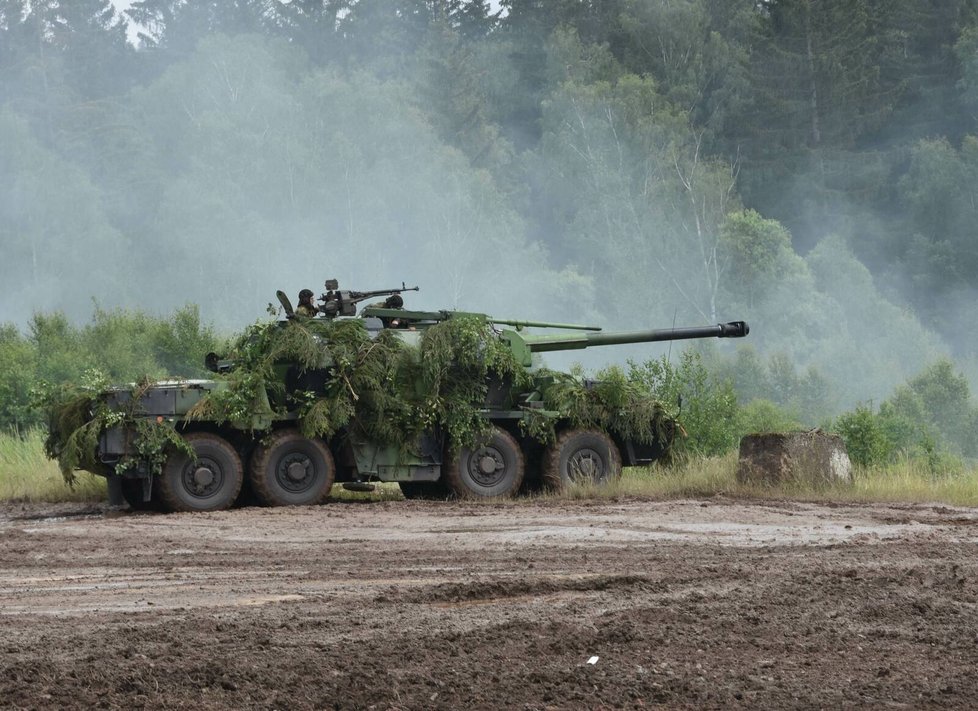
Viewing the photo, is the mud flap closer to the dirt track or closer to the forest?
the dirt track

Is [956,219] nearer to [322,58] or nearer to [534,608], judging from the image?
[322,58]

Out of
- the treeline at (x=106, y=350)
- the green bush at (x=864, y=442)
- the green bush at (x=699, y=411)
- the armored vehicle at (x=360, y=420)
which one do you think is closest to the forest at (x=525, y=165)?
the treeline at (x=106, y=350)

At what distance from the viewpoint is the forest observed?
5600cm

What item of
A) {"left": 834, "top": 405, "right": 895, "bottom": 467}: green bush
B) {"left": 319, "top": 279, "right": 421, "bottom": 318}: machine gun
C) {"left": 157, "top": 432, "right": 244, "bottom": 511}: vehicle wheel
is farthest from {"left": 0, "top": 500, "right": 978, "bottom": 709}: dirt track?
{"left": 834, "top": 405, "right": 895, "bottom": 467}: green bush

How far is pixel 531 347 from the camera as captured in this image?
19.1 m

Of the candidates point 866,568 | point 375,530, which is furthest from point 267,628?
point 375,530

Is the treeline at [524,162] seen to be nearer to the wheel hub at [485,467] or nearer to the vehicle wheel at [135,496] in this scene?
the wheel hub at [485,467]

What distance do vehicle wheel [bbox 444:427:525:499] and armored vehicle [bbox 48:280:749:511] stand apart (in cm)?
2

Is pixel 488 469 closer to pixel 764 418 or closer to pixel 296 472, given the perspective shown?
pixel 296 472

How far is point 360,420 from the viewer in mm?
17328

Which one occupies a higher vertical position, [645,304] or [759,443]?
[645,304]

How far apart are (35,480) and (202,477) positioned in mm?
4145

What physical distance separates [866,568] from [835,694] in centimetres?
376

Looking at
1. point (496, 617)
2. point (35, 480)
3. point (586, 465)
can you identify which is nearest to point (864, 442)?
point (586, 465)
